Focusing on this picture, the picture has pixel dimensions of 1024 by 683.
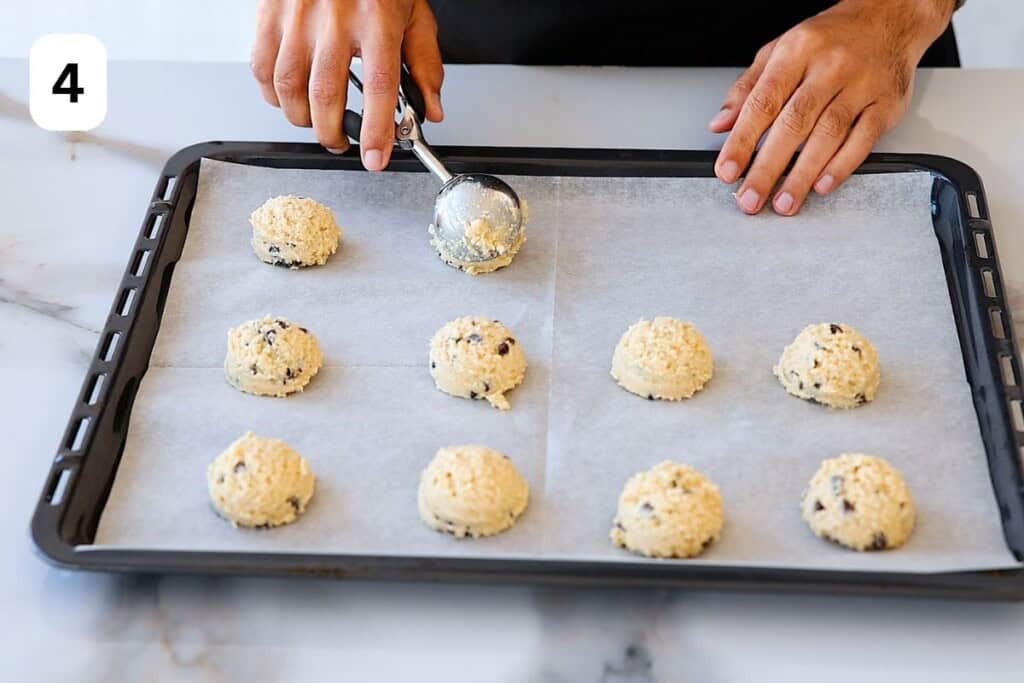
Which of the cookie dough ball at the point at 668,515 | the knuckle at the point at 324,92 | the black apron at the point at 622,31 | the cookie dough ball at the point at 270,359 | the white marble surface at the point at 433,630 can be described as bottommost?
the white marble surface at the point at 433,630

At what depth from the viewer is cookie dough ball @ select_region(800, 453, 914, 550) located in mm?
1190

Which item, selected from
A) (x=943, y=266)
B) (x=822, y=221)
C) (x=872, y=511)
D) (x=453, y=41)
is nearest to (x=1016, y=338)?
(x=943, y=266)

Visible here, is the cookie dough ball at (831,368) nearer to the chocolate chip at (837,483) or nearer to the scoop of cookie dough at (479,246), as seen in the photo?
the chocolate chip at (837,483)

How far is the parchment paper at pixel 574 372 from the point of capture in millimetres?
1242

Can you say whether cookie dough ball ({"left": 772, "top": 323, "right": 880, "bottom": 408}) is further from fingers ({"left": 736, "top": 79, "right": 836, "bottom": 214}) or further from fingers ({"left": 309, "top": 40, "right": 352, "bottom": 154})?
fingers ({"left": 309, "top": 40, "right": 352, "bottom": 154})

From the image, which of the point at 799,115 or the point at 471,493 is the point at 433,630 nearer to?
the point at 471,493

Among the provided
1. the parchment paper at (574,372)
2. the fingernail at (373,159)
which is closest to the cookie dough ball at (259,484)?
the parchment paper at (574,372)

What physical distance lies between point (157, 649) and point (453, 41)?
1.17 metres

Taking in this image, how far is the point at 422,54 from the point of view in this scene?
1.66 meters

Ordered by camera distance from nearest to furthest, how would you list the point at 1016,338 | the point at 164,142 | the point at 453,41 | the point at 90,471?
the point at 90,471
the point at 1016,338
the point at 164,142
the point at 453,41

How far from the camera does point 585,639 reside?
1.16 meters

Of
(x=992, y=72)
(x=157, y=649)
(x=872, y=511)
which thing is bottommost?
(x=157, y=649)

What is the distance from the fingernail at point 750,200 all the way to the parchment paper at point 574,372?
0.07 ft

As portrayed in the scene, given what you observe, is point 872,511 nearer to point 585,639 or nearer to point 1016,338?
point 585,639
